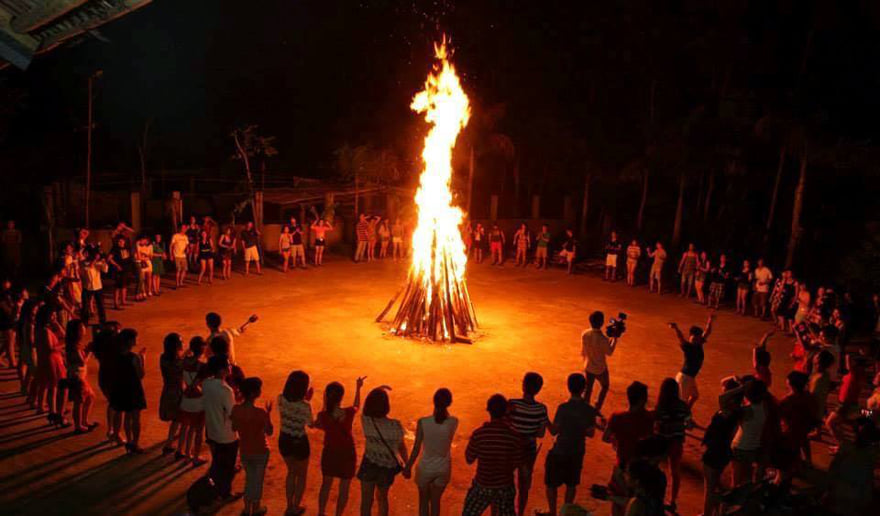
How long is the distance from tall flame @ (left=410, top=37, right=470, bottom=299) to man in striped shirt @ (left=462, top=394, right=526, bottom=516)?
8.30 metres

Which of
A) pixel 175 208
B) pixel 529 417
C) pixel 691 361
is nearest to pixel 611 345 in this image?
pixel 691 361

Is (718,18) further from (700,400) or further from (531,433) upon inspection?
(531,433)

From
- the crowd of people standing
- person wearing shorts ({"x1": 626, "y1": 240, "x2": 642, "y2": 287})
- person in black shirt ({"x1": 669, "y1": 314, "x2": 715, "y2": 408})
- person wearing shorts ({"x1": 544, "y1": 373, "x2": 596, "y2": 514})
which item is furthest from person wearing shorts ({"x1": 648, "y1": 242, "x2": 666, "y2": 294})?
person wearing shorts ({"x1": 544, "y1": 373, "x2": 596, "y2": 514})

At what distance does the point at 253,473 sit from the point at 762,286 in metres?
14.5

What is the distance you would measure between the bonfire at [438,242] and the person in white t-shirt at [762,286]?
779cm

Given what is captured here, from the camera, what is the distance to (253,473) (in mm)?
6605

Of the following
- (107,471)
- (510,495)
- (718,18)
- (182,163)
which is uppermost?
(718,18)

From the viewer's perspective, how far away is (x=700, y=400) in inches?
432

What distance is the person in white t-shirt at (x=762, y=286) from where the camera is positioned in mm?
16859

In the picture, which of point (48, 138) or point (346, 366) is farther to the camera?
point (48, 138)

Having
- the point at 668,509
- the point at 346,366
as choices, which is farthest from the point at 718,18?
the point at 668,509

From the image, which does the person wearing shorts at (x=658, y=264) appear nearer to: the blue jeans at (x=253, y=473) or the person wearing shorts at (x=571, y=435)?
the person wearing shorts at (x=571, y=435)

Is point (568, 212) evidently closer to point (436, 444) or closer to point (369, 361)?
point (369, 361)

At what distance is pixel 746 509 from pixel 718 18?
24.9 meters
